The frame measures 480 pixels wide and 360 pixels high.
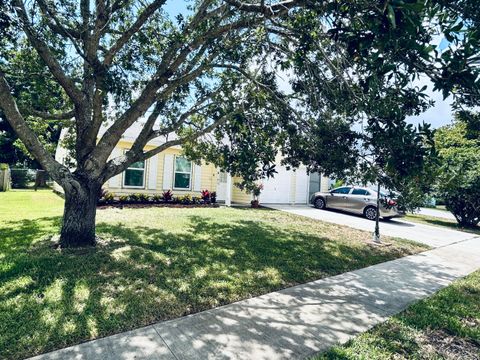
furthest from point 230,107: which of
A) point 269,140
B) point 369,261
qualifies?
point 369,261

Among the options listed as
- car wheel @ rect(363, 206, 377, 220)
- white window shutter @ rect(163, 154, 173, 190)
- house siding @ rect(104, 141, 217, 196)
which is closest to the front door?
house siding @ rect(104, 141, 217, 196)

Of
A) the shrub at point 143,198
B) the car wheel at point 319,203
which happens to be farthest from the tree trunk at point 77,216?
the car wheel at point 319,203

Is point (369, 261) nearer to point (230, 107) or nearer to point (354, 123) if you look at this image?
point (354, 123)

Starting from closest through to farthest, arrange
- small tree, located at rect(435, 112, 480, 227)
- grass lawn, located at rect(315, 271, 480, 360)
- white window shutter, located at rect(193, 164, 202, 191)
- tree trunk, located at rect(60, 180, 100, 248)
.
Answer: grass lawn, located at rect(315, 271, 480, 360), tree trunk, located at rect(60, 180, 100, 248), small tree, located at rect(435, 112, 480, 227), white window shutter, located at rect(193, 164, 202, 191)

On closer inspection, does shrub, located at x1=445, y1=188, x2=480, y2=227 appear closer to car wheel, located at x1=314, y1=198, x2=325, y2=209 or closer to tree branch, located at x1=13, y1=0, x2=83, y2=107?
car wheel, located at x1=314, y1=198, x2=325, y2=209

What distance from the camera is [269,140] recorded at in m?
7.46

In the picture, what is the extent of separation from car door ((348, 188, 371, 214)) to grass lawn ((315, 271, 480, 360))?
34.2 feet

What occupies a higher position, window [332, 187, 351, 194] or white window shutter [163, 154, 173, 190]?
white window shutter [163, 154, 173, 190]

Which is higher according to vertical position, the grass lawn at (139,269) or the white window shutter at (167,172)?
the white window shutter at (167,172)

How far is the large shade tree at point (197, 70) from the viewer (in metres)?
4.40

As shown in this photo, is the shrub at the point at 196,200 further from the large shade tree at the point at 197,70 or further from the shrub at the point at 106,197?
the large shade tree at the point at 197,70

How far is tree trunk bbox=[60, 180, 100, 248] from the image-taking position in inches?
227

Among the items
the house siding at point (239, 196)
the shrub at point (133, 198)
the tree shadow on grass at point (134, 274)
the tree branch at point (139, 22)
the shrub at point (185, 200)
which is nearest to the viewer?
the tree shadow on grass at point (134, 274)

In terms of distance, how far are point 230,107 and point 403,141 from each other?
15.0 ft
